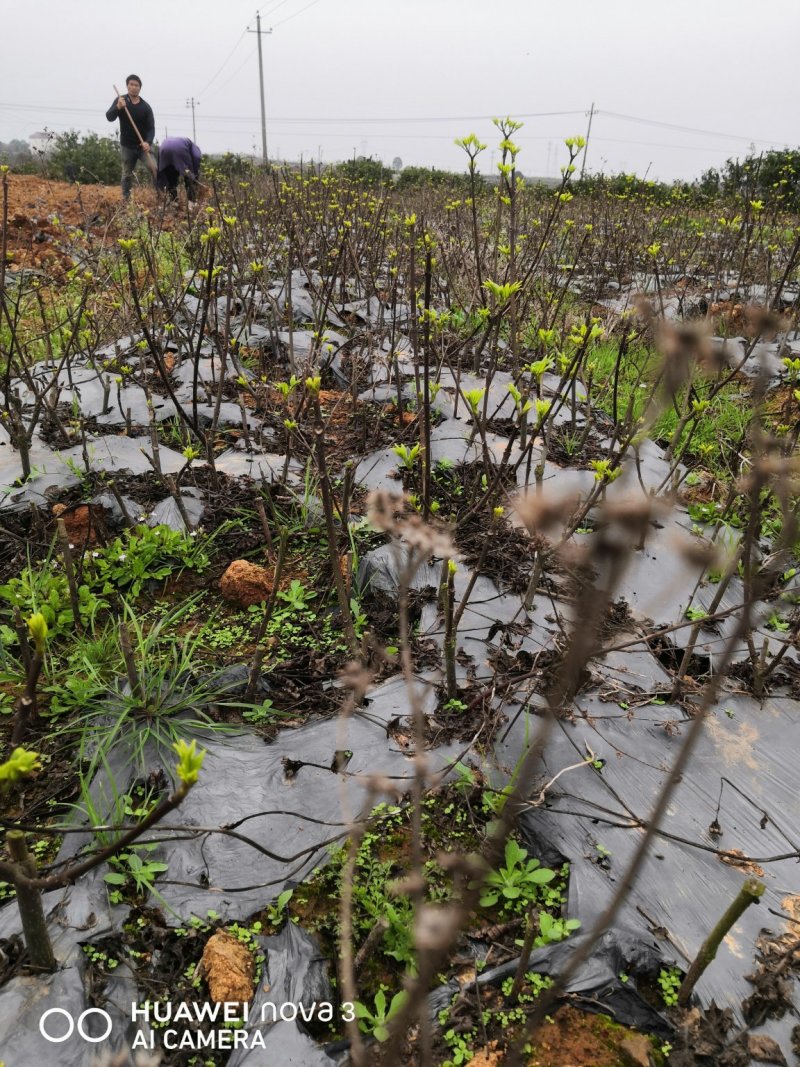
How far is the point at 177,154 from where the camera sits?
9594mm

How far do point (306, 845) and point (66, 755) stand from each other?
0.92 metres

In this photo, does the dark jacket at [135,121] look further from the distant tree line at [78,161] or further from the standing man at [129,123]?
the distant tree line at [78,161]

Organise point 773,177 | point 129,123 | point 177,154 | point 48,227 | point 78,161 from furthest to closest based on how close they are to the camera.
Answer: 1. point 78,161
2. point 773,177
3. point 48,227
4. point 177,154
5. point 129,123

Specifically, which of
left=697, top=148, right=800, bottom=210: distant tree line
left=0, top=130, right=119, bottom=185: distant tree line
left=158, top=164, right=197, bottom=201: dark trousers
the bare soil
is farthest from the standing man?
left=697, top=148, right=800, bottom=210: distant tree line

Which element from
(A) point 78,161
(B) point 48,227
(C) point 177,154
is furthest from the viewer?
(A) point 78,161

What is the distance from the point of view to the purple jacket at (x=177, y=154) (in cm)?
938

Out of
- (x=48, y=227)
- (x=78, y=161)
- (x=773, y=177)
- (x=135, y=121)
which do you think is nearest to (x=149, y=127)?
(x=135, y=121)

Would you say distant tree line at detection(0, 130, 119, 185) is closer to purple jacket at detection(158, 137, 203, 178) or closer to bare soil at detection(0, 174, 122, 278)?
bare soil at detection(0, 174, 122, 278)

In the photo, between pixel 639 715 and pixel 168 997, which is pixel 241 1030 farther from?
pixel 639 715

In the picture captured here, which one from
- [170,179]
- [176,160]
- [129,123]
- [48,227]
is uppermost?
[129,123]

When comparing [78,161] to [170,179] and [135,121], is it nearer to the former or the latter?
[170,179]

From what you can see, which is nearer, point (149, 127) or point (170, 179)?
point (149, 127)

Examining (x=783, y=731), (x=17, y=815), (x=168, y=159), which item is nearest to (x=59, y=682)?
(x=17, y=815)

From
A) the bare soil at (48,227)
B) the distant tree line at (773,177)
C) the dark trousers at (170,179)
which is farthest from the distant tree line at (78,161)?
the distant tree line at (773,177)
